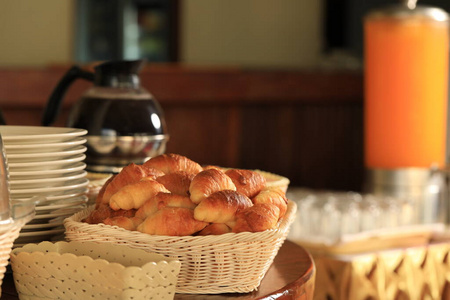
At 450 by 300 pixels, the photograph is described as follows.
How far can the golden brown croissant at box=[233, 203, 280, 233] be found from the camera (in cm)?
76

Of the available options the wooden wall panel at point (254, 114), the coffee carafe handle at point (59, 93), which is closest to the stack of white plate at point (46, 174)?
the coffee carafe handle at point (59, 93)

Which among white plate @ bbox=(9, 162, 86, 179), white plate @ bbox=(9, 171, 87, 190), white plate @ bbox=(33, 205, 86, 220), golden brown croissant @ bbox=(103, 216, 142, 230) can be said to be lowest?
white plate @ bbox=(33, 205, 86, 220)

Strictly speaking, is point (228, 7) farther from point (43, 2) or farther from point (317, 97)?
point (317, 97)

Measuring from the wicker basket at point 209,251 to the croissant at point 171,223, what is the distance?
0.5 inches

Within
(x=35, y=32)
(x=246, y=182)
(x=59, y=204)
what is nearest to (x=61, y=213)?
(x=59, y=204)

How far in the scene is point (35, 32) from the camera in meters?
5.67

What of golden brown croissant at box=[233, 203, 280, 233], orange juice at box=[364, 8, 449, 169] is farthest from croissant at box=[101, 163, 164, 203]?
orange juice at box=[364, 8, 449, 169]

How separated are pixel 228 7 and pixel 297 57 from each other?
0.95 meters

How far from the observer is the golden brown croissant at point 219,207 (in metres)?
0.75

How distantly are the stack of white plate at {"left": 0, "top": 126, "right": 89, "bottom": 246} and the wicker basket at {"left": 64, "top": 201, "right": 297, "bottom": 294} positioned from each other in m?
0.07

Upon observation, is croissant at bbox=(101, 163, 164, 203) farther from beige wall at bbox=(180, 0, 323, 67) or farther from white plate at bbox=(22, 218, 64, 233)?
beige wall at bbox=(180, 0, 323, 67)

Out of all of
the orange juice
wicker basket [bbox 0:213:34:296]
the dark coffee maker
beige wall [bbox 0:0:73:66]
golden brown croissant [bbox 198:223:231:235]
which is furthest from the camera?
beige wall [bbox 0:0:73:66]

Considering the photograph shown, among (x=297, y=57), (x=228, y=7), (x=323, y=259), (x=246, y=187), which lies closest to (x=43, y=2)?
(x=228, y=7)

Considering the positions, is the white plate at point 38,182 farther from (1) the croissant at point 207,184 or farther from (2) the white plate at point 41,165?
(1) the croissant at point 207,184
